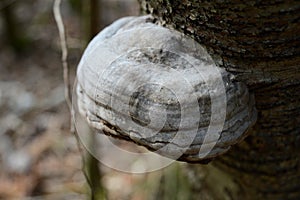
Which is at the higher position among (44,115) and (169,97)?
(169,97)

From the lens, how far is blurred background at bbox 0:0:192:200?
1.95 m

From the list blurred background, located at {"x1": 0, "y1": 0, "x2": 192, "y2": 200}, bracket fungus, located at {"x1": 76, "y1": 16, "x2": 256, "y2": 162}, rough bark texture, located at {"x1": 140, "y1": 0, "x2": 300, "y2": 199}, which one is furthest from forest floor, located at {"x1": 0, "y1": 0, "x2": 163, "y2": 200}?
bracket fungus, located at {"x1": 76, "y1": 16, "x2": 256, "y2": 162}

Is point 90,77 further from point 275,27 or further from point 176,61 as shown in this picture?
point 275,27

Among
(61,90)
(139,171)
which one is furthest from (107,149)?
(61,90)

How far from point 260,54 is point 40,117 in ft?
6.86

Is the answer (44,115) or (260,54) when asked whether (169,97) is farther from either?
(44,115)

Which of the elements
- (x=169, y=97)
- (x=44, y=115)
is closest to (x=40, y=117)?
(x=44, y=115)

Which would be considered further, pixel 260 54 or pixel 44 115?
pixel 44 115

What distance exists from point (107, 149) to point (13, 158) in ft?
1.62

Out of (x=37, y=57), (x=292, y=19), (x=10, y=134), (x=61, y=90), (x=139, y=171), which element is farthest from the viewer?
(x=37, y=57)

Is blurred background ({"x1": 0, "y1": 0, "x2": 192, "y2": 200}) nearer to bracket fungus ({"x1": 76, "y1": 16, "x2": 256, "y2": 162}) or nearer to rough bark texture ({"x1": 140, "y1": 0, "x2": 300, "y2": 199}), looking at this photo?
rough bark texture ({"x1": 140, "y1": 0, "x2": 300, "y2": 199})

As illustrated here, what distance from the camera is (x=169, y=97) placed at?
0.82m

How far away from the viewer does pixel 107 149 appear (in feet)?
8.00

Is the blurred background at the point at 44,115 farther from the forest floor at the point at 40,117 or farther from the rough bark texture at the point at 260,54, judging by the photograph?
the rough bark texture at the point at 260,54
